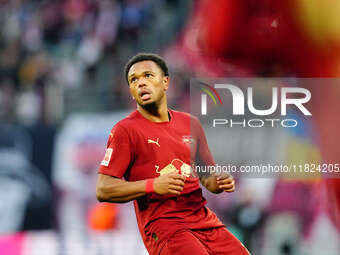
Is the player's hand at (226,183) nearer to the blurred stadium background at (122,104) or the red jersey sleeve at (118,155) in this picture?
the red jersey sleeve at (118,155)

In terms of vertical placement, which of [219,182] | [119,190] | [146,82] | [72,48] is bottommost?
[119,190]

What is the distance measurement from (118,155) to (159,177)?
269mm

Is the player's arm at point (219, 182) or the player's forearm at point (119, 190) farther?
the player's arm at point (219, 182)

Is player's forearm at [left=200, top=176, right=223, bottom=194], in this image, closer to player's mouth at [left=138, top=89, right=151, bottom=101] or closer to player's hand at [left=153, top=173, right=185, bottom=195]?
player's hand at [left=153, top=173, right=185, bottom=195]

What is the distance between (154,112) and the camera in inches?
135

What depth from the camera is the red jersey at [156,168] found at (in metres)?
3.17

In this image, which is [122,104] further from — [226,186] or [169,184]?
[169,184]

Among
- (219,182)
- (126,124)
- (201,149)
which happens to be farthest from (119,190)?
(201,149)

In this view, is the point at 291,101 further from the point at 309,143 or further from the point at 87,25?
the point at 87,25

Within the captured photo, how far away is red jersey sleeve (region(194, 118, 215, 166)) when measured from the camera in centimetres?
352

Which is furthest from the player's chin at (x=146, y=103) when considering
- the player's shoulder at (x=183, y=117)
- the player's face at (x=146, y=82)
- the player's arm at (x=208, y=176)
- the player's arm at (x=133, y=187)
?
the player's arm at (x=133, y=187)

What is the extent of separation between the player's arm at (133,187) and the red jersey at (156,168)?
6 cm

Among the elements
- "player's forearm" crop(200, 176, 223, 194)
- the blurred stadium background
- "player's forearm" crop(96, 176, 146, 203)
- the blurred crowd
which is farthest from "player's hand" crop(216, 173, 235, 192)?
the blurred crowd

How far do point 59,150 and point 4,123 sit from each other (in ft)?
2.10
